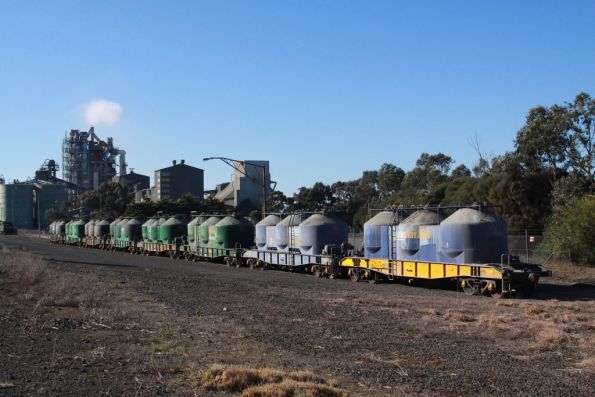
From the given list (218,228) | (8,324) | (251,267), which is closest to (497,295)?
(8,324)

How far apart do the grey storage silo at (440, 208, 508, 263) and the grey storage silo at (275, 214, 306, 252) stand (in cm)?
1187

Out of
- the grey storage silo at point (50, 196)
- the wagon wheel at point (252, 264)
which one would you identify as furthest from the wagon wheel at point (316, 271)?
the grey storage silo at point (50, 196)

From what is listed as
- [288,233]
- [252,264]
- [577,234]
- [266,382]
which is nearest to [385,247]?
[288,233]

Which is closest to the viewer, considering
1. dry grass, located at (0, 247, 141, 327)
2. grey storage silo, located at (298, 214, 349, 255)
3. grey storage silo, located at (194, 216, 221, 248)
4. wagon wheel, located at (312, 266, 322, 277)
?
dry grass, located at (0, 247, 141, 327)

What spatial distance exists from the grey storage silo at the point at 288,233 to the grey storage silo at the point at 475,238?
11.9 meters

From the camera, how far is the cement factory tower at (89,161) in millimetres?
165250

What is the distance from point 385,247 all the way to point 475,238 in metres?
5.30

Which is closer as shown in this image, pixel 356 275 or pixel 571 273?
pixel 356 275

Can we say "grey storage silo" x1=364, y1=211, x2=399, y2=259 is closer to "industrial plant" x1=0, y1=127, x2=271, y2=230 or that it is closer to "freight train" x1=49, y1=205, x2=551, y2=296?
"freight train" x1=49, y1=205, x2=551, y2=296

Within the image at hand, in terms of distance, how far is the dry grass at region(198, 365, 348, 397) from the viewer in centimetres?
797

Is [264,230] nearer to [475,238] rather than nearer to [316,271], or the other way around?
[316,271]

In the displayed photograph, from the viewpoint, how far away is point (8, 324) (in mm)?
13867

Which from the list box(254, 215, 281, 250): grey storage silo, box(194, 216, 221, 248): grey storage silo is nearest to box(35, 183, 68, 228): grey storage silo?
box(194, 216, 221, 248): grey storage silo

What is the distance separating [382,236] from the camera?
89.0 ft
